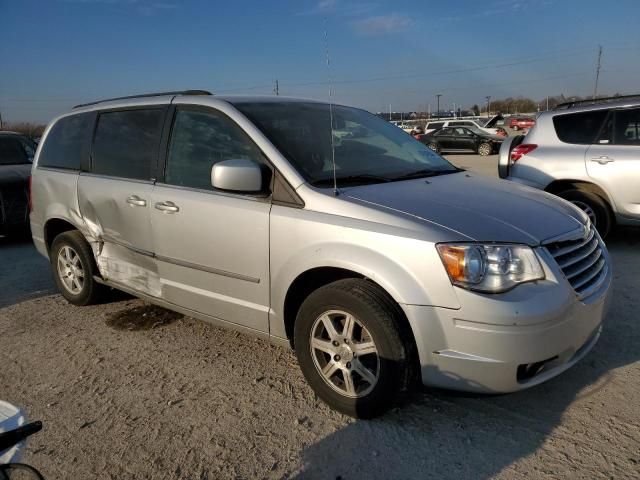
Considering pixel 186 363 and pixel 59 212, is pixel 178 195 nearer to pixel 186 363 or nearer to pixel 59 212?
pixel 186 363

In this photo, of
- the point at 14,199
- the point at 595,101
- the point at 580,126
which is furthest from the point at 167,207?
the point at 595,101

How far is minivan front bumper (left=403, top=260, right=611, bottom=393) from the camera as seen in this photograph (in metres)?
2.45

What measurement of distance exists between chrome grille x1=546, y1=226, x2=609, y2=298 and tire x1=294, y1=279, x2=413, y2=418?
884 mm

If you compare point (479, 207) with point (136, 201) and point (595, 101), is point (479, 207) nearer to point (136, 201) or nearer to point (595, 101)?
point (136, 201)

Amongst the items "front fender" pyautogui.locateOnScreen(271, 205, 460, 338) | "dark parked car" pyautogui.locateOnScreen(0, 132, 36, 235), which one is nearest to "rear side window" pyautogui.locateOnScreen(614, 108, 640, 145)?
"front fender" pyautogui.locateOnScreen(271, 205, 460, 338)

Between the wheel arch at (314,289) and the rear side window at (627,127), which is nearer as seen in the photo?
the wheel arch at (314,289)

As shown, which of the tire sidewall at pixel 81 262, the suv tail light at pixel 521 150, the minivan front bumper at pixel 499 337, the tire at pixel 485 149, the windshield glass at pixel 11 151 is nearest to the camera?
the minivan front bumper at pixel 499 337

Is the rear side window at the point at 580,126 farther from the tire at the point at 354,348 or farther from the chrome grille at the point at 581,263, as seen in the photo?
the tire at the point at 354,348

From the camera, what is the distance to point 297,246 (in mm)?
2934

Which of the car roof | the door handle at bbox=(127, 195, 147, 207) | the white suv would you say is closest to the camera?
the door handle at bbox=(127, 195, 147, 207)

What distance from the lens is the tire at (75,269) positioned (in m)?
4.52

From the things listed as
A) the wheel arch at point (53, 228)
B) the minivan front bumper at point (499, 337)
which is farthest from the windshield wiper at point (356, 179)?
the wheel arch at point (53, 228)

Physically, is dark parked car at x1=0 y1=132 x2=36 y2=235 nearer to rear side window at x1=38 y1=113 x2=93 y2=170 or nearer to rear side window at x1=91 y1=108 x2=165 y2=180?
rear side window at x1=38 y1=113 x2=93 y2=170

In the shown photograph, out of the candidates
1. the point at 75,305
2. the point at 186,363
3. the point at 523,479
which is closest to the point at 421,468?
the point at 523,479
